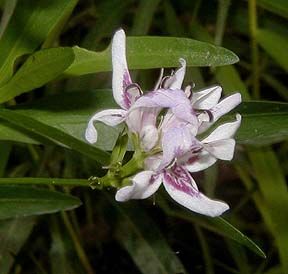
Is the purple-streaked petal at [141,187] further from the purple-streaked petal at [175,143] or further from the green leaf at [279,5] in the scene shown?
the green leaf at [279,5]

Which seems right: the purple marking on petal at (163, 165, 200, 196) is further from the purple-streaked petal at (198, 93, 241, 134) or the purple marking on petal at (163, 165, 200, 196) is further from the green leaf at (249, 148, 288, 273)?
the green leaf at (249, 148, 288, 273)

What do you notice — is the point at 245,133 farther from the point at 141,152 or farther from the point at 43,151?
the point at 43,151

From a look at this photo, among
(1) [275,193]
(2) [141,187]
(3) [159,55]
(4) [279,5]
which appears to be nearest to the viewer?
(2) [141,187]

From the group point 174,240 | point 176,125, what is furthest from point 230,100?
point 174,240

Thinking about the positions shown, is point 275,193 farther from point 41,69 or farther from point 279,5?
point 41,69

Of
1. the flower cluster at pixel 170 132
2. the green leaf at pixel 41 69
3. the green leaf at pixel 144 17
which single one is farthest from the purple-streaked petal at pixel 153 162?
the green leaf at pixel 144 17

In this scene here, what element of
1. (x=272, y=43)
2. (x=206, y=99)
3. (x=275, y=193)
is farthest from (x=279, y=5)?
(x=206, y=99)

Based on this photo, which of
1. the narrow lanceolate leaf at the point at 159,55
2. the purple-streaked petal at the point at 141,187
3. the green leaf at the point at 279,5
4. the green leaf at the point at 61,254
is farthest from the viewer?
the green leaf at the point at 61,254
